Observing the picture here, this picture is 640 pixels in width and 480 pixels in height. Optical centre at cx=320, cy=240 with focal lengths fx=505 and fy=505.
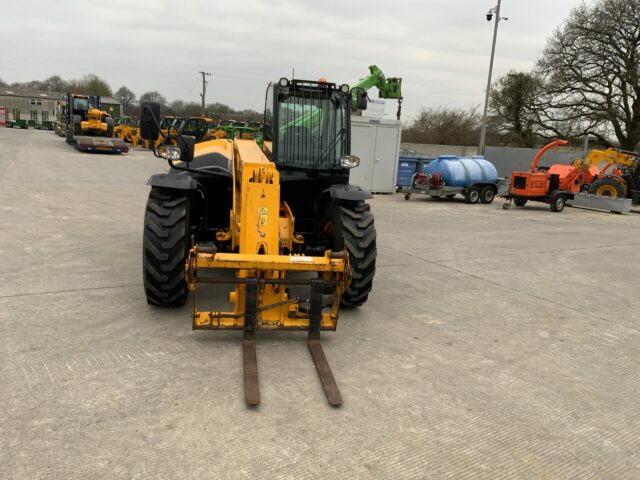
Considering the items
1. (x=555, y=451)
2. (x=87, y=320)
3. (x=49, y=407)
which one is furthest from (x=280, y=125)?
(x=555, y=451)

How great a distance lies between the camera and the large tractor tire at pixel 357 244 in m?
5.03

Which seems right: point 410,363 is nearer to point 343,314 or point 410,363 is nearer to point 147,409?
point 343,314

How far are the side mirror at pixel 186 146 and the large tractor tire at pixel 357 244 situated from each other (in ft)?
5.21

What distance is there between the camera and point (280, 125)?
5.80 metres

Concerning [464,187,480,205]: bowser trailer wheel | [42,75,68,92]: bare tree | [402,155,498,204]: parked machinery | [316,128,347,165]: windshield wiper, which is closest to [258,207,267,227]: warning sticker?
[316,128,347,165]: windshield wiper

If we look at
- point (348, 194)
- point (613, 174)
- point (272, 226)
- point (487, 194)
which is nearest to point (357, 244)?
point (348, 194)

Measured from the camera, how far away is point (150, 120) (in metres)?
4.37

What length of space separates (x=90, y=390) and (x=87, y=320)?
1385 mm

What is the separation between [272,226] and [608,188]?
1740cm

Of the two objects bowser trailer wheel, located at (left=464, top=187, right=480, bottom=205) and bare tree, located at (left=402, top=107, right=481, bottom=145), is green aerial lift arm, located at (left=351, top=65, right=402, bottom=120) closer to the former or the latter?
bowser trailer wheel, located at (left=464, top=187, right=480, bottom=205)

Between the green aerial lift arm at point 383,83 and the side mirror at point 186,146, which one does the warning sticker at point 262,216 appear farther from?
the green aerial lift arm at point 383,83

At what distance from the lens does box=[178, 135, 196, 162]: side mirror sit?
16.2 feet

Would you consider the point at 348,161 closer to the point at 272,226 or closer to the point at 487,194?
the point at 272,226

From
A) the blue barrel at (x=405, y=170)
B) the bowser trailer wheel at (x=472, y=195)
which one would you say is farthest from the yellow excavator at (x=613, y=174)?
the blue barrel at (x=405, y=170)
